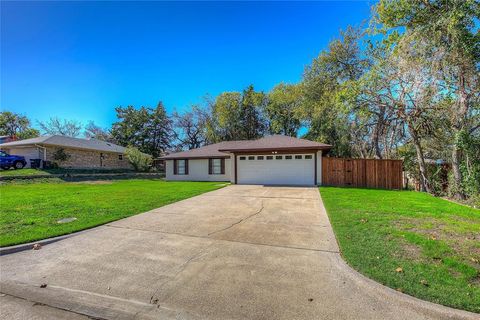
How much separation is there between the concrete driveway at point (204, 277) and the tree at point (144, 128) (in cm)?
3323

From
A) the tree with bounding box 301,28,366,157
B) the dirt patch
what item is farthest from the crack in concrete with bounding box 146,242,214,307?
the tree with bounding box 301,28,366,157

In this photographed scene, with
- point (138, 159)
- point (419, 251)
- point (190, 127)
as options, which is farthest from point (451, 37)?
point (190, 127)

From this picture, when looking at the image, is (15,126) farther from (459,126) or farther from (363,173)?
(459,126)

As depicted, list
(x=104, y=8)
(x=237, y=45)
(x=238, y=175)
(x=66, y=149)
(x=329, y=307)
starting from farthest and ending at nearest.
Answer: (x=66, y=149) → (x=238, y=175) → (x=237, y=45) → (x=104, y=8) → (x=329, y=307)

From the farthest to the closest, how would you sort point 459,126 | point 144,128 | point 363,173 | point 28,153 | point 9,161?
point 144,128, point 28,153, point 9,161, point 363,173, point 459,126

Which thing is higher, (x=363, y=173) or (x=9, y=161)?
(x=9, y=161)

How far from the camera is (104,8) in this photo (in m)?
10.2

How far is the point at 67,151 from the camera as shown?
2258cm

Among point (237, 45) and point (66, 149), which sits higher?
point (237, 45)

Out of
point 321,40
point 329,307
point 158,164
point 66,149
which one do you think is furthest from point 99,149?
point 329,307

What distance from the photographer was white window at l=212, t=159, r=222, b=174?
65.1 ft

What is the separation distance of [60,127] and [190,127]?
23.6 m

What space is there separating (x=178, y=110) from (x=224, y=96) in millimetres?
9522

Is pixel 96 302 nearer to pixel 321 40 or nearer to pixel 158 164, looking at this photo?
pixel 321 40
